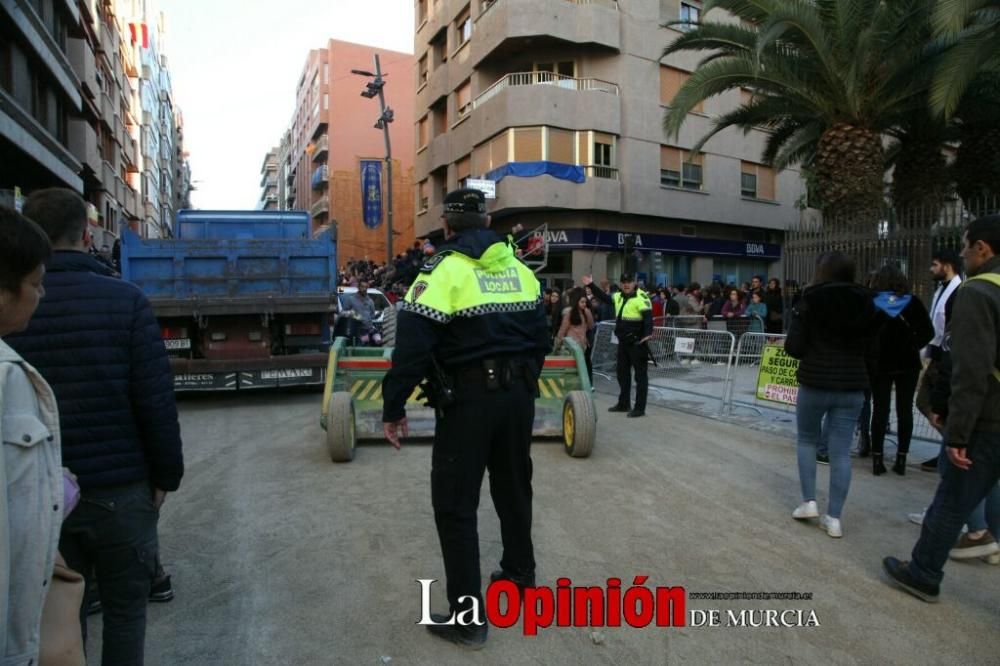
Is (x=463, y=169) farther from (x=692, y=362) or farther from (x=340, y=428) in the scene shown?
(x=340, y=428)

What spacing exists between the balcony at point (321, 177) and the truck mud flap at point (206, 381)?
4304 cm

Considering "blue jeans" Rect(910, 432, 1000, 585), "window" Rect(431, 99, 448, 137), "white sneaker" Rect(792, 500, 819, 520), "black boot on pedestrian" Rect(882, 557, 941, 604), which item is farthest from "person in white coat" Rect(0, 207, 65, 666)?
"window" Rect(431, 99, 448, 137)

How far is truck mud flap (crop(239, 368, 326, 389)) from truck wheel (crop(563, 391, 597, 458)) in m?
4.40

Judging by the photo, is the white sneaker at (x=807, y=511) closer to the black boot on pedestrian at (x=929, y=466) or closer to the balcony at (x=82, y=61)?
the black boot on pedestrian at (x=929, y=466)

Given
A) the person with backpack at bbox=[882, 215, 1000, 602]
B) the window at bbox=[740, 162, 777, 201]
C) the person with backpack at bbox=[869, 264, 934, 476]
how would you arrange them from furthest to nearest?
the window at bbox=[740, 162, 777, 201] < the person with backpack at bbox=[869, 264, 934, 476] < the person with backpack at bbox=[882, 215, 1000, 602]

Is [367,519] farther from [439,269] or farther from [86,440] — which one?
[86,440]

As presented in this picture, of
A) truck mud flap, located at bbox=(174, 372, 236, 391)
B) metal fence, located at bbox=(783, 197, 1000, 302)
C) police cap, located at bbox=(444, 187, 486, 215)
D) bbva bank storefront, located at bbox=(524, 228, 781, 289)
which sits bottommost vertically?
truck mud flap, located at bbox=(174, 372, 236, 391)

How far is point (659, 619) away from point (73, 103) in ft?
84.6

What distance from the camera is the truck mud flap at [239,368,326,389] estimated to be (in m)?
9.64

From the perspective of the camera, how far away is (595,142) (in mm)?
24219

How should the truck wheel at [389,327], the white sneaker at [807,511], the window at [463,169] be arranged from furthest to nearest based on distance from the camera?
1. the window at [463,169]
2. the truck wheel at [389,327]
3. the white sneaker at [807,511]

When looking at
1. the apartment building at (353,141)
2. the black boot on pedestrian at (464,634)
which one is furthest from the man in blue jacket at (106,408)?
the apartment building at (353,141)

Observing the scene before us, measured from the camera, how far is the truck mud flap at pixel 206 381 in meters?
9.37

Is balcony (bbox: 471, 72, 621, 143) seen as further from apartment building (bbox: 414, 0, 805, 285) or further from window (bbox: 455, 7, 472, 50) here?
window (bbox: 455, 7, 472, 50)
